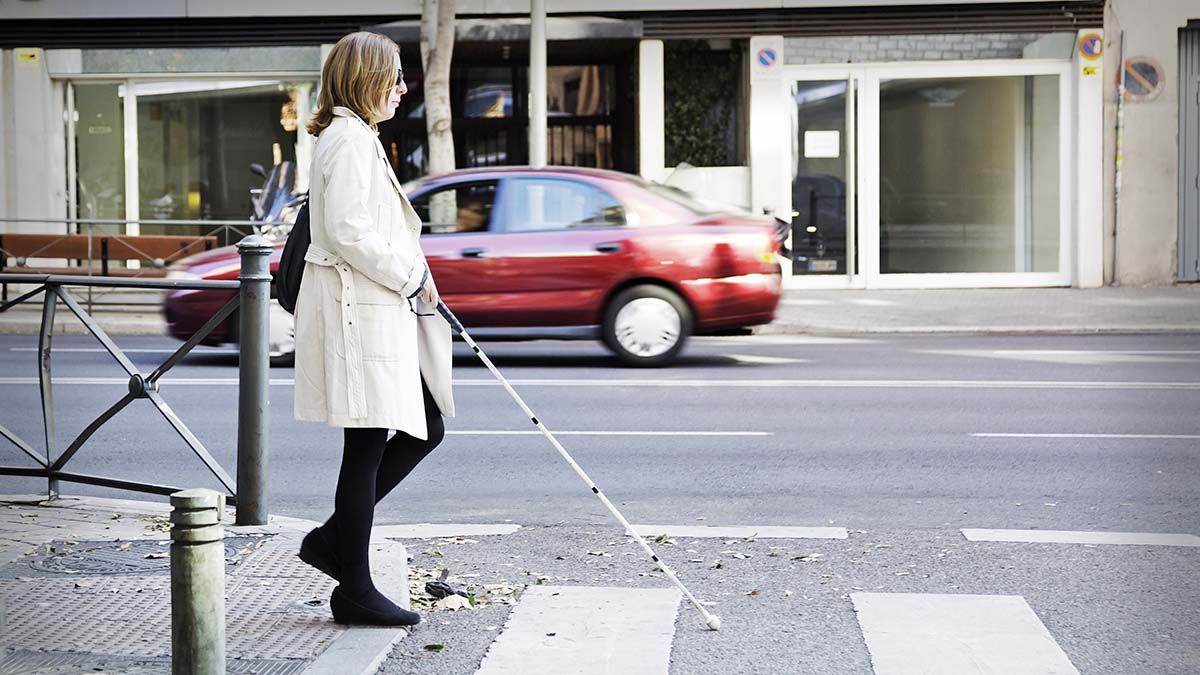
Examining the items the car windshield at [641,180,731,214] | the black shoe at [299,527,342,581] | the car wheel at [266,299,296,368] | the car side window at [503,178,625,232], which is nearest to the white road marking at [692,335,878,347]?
the car windshield at [641,180,731,214]

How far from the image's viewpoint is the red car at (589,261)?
496 inches

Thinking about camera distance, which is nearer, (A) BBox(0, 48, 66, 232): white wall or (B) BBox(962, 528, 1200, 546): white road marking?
(B) BBox(962, 528, 1200, 546): white road marking

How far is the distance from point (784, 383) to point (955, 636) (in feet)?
22.3

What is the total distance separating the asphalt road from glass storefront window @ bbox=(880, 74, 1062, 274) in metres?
7.95

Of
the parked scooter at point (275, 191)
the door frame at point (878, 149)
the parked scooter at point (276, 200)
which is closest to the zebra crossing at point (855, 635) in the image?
the parked scooter at point (276, 200)

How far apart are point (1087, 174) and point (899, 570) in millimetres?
16794

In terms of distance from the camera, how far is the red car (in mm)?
12609

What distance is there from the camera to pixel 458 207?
12867mm

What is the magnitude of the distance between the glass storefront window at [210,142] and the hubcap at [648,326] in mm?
11045

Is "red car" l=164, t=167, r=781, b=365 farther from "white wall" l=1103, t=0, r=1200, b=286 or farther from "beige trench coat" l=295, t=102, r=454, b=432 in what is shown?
"white wall" l=1103, t=0, r=1200, b=286

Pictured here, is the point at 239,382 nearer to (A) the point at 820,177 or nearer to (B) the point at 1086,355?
(B) the point at 1086,355

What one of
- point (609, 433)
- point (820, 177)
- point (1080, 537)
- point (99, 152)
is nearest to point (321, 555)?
point (1080, 537)

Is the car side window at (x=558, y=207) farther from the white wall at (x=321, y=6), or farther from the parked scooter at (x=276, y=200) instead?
the white wall at (x=321, y=6)

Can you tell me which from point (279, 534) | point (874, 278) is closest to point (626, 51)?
point (874, 278)
